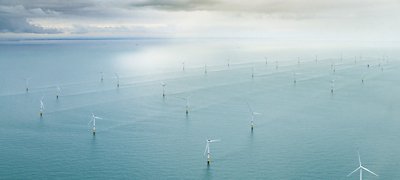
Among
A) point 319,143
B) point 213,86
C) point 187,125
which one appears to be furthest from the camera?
point 213,86

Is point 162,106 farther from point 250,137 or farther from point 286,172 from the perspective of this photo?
point 286,172

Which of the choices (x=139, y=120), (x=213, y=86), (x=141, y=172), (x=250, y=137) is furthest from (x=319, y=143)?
(x=213, y=86)

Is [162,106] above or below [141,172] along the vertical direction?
above

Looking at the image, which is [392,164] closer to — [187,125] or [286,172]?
[286,172]

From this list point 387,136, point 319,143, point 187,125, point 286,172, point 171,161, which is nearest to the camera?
point 286,172

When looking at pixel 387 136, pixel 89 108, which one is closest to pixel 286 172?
pixel 387 136

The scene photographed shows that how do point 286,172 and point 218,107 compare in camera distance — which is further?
point 218,107

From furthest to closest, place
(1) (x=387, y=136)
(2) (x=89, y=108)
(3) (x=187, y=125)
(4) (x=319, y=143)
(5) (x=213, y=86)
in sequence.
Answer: (5) (x=213, y=86) → (2) (x=89, y=108) → (3) (x=187, y=125) → (1) (x=387, y=136) → (4) (x=319, y=143)

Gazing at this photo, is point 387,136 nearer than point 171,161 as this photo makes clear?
No

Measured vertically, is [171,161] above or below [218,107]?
below
